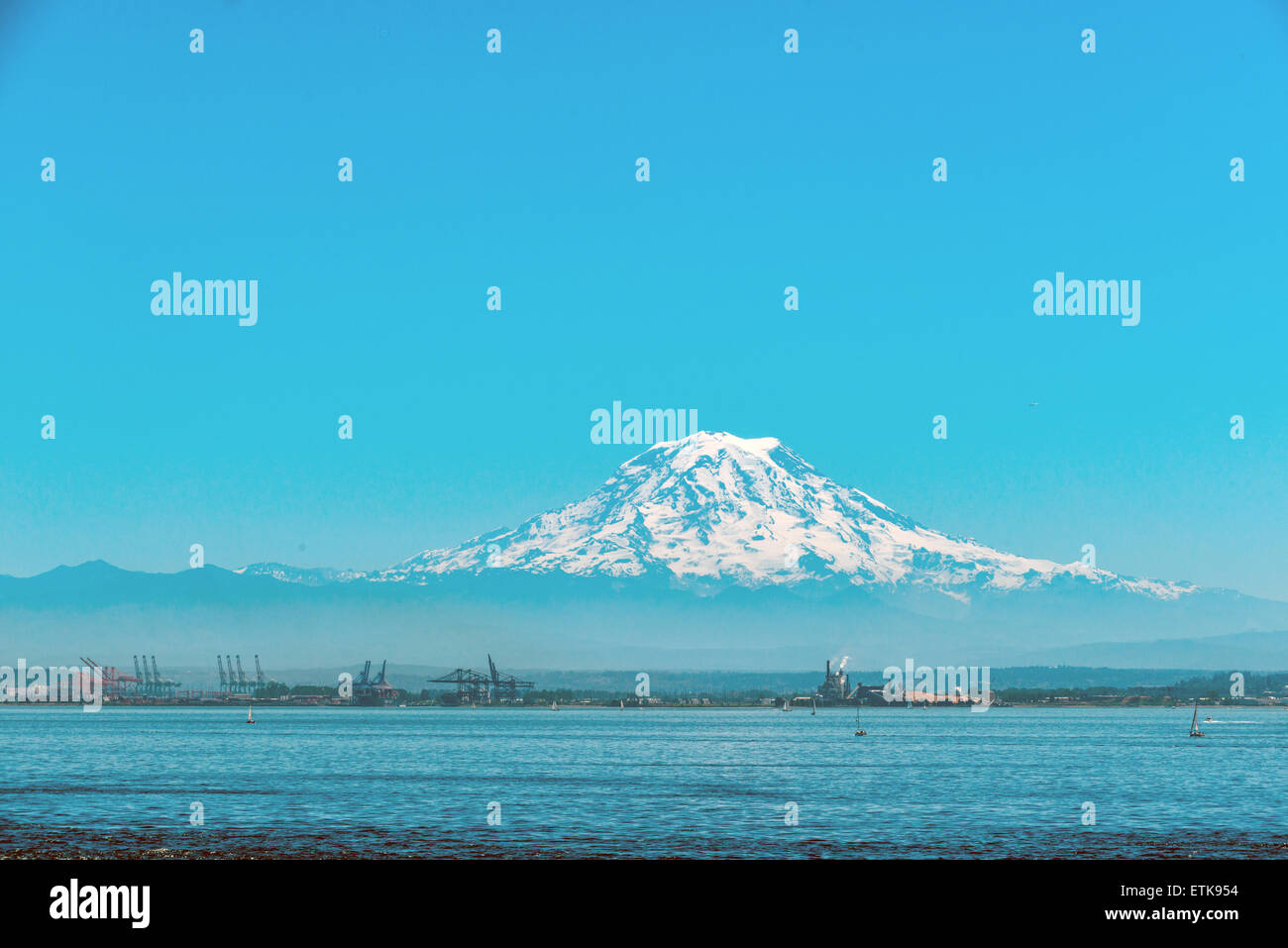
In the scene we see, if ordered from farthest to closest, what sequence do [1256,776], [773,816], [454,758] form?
1. [454,758]
2. [1256,776]
3. [773,816]

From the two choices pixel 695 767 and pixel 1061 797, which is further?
pixel 695 767
